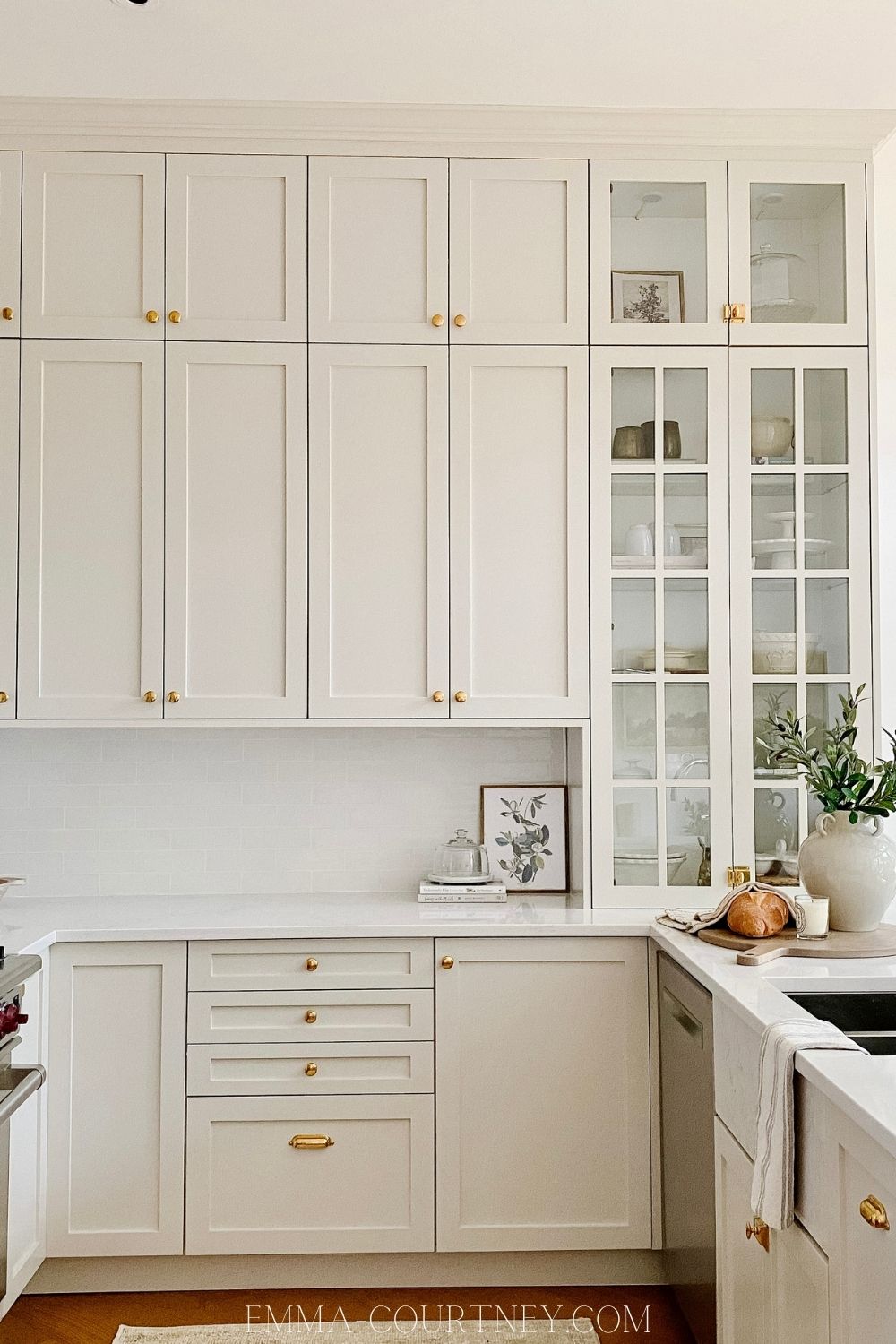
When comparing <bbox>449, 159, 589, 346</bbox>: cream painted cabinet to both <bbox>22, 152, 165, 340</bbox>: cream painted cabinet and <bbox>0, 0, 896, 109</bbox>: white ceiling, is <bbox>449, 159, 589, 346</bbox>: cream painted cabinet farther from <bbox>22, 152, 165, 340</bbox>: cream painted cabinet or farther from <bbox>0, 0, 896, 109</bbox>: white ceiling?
<bbox>22, 152, 165, 340</bbox>: cream painted cabinet

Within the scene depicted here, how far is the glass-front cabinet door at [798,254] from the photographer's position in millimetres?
2721

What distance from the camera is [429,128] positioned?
2.68 meters

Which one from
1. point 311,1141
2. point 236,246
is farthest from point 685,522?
point 311,1141

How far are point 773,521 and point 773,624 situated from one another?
0.26 meters

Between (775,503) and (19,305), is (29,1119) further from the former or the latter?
(775,503)

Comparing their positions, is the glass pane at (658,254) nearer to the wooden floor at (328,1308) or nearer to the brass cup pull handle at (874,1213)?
the brass cup pull handle at (874,1213)

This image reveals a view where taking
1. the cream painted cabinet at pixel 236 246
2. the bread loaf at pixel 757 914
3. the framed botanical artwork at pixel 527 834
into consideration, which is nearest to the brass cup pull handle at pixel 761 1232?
the bread loaf at pixel 757 914

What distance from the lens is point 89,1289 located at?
99.7 inches

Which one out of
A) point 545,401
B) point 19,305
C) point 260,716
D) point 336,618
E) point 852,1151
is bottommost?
point 852,1151

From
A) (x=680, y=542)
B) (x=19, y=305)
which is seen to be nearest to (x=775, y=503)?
(x=680, y=542)

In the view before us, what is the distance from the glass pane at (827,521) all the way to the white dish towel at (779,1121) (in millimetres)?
1395

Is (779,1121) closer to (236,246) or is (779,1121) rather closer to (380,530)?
(380,530)

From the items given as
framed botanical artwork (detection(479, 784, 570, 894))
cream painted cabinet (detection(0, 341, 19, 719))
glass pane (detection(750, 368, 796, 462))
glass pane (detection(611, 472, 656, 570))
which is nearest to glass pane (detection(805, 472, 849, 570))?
glass pane (detection(750, 368, 796, 462))

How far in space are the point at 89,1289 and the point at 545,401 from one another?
2432 millimetres
